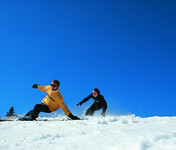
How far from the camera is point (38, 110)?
6.41 meters

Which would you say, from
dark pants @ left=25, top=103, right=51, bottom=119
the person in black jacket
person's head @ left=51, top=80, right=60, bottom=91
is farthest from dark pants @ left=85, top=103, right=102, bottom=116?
person's head @ left=51, top=80, right=60, bottom=91

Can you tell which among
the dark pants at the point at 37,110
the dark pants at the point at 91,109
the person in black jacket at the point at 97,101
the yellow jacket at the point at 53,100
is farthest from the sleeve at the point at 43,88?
the dark pants at the point at 91,109

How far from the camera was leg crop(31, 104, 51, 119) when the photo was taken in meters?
6.34

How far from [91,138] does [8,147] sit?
99cm

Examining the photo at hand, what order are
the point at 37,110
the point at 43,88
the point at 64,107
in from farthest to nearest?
the point at 43,88
the point at 37,110
the point at 64,107

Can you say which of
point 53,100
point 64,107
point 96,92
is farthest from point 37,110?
point 96,92

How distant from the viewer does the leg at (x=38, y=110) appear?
6343 mm

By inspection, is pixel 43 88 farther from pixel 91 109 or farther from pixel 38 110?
pixel 91 109

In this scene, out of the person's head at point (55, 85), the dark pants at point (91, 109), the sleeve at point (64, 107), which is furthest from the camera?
the dark pants at point (91, 109)

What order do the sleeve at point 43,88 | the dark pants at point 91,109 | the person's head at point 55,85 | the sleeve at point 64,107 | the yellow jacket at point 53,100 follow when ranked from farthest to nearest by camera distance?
the dark pants at point 91,109 → the sleeve at point 43,88 → the person's head at point 55,85 → the yellow jacket at point 53,100 → the sleeve at point 64,107

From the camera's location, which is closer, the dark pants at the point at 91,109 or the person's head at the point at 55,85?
the person's head at the point at 55,85

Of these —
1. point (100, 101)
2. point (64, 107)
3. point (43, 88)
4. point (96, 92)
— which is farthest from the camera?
point (100, 101)

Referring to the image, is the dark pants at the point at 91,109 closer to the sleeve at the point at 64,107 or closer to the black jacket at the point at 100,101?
the black jacket at the point at 100,101

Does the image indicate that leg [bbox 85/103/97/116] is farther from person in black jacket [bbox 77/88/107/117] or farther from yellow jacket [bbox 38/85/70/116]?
yellow jacket [bbox 38/85/70/116]
